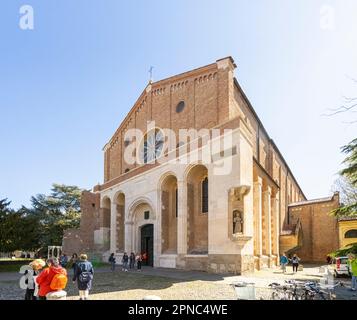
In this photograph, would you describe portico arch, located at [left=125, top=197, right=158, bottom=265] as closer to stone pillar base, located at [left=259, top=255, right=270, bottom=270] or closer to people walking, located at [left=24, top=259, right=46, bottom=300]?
stone pillar base, located at [left=259, top=255, right=270, bottom=270]

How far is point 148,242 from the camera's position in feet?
93.7

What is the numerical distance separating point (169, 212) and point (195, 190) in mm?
3178

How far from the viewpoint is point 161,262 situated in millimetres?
25266

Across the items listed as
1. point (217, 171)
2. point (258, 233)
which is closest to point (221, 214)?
point (217, 171)

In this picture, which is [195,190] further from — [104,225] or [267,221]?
[104,225]

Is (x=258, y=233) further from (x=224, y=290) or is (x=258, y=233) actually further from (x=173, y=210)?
(x=224, y=290)

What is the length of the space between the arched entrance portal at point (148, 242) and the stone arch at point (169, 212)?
226cm

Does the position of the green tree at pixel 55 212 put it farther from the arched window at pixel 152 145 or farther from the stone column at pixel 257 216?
the stone column at pixel 257 216

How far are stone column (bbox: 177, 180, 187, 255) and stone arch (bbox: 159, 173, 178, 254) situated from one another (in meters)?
1.87

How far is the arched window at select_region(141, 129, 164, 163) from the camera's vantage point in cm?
3114

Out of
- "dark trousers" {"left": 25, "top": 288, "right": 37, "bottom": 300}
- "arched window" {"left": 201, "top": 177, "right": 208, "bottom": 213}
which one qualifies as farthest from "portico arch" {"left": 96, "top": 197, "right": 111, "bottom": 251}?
"dark trousers" {"left": 25, "top": 288, "right": 37, "bottom": 300}

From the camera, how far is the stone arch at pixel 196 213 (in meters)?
23.8

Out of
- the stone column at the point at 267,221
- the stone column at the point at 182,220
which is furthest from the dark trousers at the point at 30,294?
the stone column at the point at 267,221
